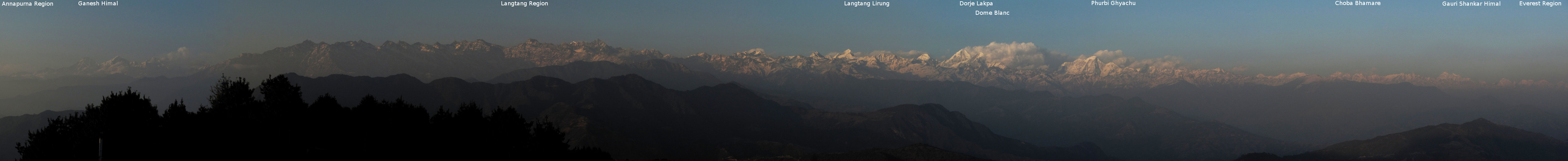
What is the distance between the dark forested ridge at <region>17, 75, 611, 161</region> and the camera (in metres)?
58.3

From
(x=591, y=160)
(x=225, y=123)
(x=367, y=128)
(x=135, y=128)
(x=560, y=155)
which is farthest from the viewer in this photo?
(x=591, y=160)

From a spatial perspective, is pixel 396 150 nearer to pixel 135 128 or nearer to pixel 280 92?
pixel 280 92

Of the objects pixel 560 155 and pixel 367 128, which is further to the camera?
pixel 560 155

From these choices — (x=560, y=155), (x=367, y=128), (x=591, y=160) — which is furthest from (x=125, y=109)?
(x=591, y=160)

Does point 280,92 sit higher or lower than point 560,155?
higher

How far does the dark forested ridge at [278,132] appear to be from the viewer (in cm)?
5828

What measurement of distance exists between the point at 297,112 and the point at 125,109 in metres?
12.5

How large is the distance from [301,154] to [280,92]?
9691 millimetres

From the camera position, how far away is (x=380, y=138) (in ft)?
235

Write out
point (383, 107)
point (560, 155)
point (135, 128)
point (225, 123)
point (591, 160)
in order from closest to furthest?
1. point (135, 128)
2. point (225, 123)
3. point (383, 107)
4. point (560, 155)
5. point (591, 160)

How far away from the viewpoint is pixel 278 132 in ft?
221

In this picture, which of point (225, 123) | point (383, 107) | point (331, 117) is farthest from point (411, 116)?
point (225, 123)

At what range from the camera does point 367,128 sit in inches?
2788

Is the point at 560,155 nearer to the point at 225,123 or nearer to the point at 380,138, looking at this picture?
the point at 380,138
